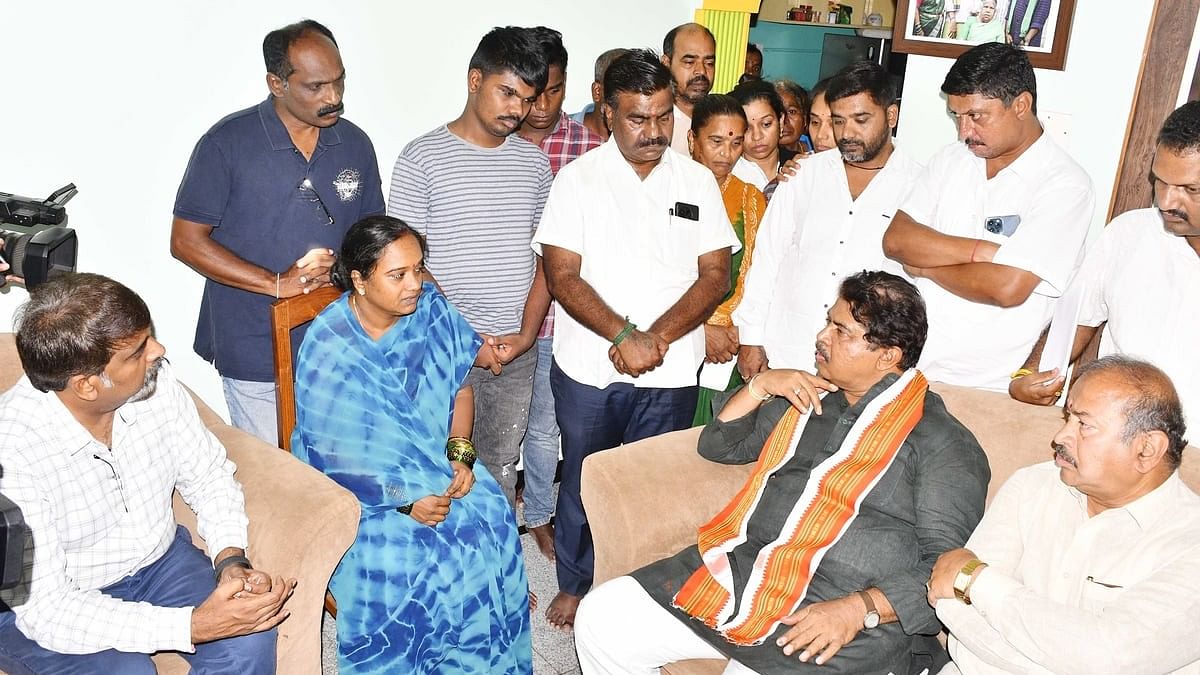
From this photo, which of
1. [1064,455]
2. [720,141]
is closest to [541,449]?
[720,141]

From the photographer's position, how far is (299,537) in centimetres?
220

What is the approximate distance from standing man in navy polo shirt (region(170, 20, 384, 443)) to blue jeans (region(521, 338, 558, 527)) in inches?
36.7

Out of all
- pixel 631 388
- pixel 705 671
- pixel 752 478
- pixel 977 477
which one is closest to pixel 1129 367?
pixel 977 477

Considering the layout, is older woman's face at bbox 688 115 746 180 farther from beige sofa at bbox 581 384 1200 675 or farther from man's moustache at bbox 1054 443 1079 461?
man's moustache at bbox 1054 443 1079 461

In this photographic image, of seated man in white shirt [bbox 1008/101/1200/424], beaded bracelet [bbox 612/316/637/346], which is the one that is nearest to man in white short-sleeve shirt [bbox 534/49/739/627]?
beaded bracelet [bbox 612/316/637/346]

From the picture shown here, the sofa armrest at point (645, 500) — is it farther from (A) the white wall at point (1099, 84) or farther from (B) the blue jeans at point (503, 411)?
(A) the white wall at point (1099, 84)

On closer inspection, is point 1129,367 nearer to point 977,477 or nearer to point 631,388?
point 977,477

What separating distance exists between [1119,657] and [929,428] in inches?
25.0

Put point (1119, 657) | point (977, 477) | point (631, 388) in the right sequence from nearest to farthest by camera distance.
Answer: point (1119, 657)
point (977, 477)
point (631, 388)

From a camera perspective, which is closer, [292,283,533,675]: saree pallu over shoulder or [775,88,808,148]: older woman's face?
[292,283,533,675]: saree pallu over shoulder

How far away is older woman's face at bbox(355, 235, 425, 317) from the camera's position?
8.12 feet

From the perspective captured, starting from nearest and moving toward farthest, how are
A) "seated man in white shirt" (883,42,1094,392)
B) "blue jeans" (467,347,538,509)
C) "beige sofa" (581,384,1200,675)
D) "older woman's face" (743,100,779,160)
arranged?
"beige sofa" (581,384,1200,675), "seated man in white shirt" (883,42,1094,392), "blue jeans" (467,347,538,509), "older woman's face" (743,100,779,160)

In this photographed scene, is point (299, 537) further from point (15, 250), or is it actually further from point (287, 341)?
point (15, 250)

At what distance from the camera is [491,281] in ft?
10.2
